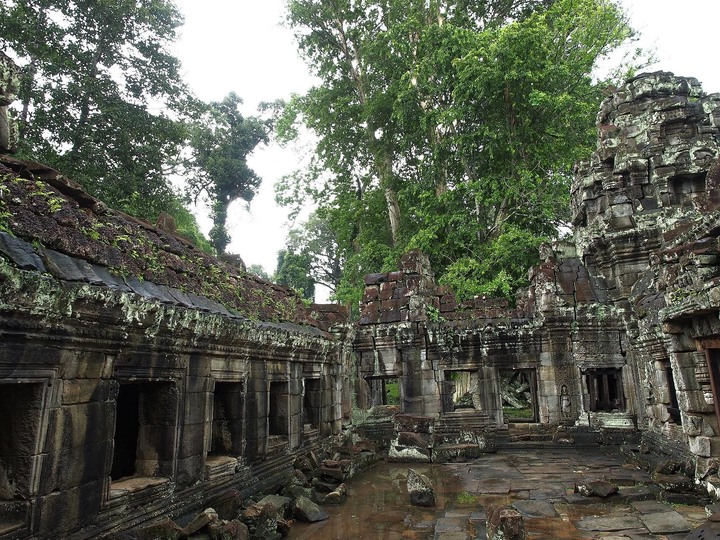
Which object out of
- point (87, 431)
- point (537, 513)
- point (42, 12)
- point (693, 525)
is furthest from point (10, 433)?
point (42, 12)

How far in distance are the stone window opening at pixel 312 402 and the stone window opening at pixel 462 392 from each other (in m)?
3.48

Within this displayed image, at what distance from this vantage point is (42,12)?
1508 cm

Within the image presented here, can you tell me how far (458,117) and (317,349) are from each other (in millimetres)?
11203

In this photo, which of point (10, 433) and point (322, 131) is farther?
point (322, 131)

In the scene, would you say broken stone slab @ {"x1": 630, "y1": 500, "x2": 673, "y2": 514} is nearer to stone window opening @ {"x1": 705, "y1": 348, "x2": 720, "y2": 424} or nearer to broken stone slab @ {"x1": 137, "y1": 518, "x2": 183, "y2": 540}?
stone window opening @ {"x1": 705, "y1": 348, "x2": 720, "y2": 424}

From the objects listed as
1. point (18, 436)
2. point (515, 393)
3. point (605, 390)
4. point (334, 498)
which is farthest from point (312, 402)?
point (515, 393)

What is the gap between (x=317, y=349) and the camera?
10000 mm

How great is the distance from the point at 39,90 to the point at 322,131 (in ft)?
38.0

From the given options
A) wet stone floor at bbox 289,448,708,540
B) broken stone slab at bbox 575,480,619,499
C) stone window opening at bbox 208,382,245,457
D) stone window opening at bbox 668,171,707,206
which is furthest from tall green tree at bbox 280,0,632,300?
stone window opening at bbox 208,382,245,457

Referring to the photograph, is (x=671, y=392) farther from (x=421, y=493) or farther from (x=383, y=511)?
(x=383, y=511)

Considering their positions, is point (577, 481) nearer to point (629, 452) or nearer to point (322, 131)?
point (629, 452)

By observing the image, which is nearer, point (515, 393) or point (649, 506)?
point (649, 506)

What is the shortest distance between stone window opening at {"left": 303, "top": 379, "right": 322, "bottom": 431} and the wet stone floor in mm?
1501

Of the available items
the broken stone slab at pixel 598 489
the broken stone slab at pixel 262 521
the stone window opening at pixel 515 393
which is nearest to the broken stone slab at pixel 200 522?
the broken stone slab at pixel 262 521
